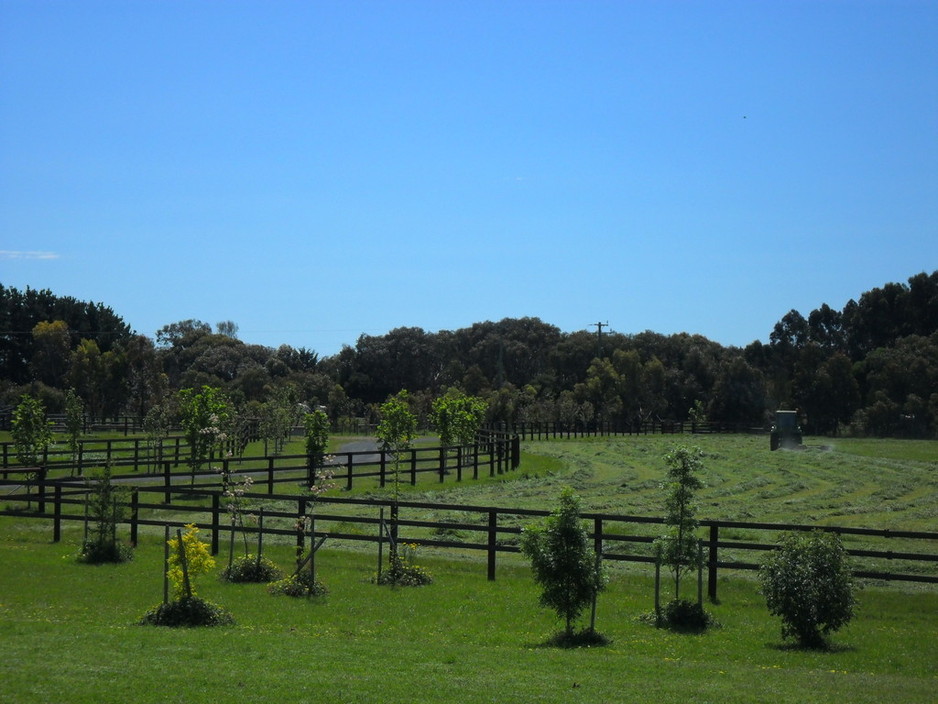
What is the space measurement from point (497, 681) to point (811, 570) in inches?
A: 189

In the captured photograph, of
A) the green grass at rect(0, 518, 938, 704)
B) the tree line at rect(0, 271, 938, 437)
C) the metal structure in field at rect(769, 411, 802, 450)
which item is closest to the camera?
the green grass at rect(0, 518, 938, 704)

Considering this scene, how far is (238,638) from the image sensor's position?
11.4 m

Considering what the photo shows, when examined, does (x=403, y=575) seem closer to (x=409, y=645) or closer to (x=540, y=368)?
(x=409, y=645)

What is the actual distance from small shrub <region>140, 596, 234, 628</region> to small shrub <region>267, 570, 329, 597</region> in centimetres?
215

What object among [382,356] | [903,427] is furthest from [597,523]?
[382,356]

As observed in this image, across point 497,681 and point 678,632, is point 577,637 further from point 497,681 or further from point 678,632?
point 497,681

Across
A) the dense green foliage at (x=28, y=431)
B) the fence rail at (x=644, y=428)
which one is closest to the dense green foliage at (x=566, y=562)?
the dense green foliage at (x=28, y=431)

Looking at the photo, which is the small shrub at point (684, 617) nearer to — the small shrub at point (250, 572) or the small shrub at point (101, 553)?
the small shrub at point (250, 572)

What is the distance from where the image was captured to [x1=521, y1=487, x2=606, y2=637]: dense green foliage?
481 inches

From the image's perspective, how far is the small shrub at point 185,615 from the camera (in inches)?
489

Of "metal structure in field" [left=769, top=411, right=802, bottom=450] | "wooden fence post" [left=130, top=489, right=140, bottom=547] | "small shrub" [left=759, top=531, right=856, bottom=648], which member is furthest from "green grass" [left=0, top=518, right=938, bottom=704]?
"metal structure in field" [left=769, top=411, right=802, bottom=450]

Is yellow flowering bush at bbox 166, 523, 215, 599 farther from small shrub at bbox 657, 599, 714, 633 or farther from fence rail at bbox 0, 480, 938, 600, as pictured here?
small shrub at bbox 657, 599, 714, 633

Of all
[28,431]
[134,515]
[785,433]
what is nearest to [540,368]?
[785,433]

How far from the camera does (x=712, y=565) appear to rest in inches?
572
